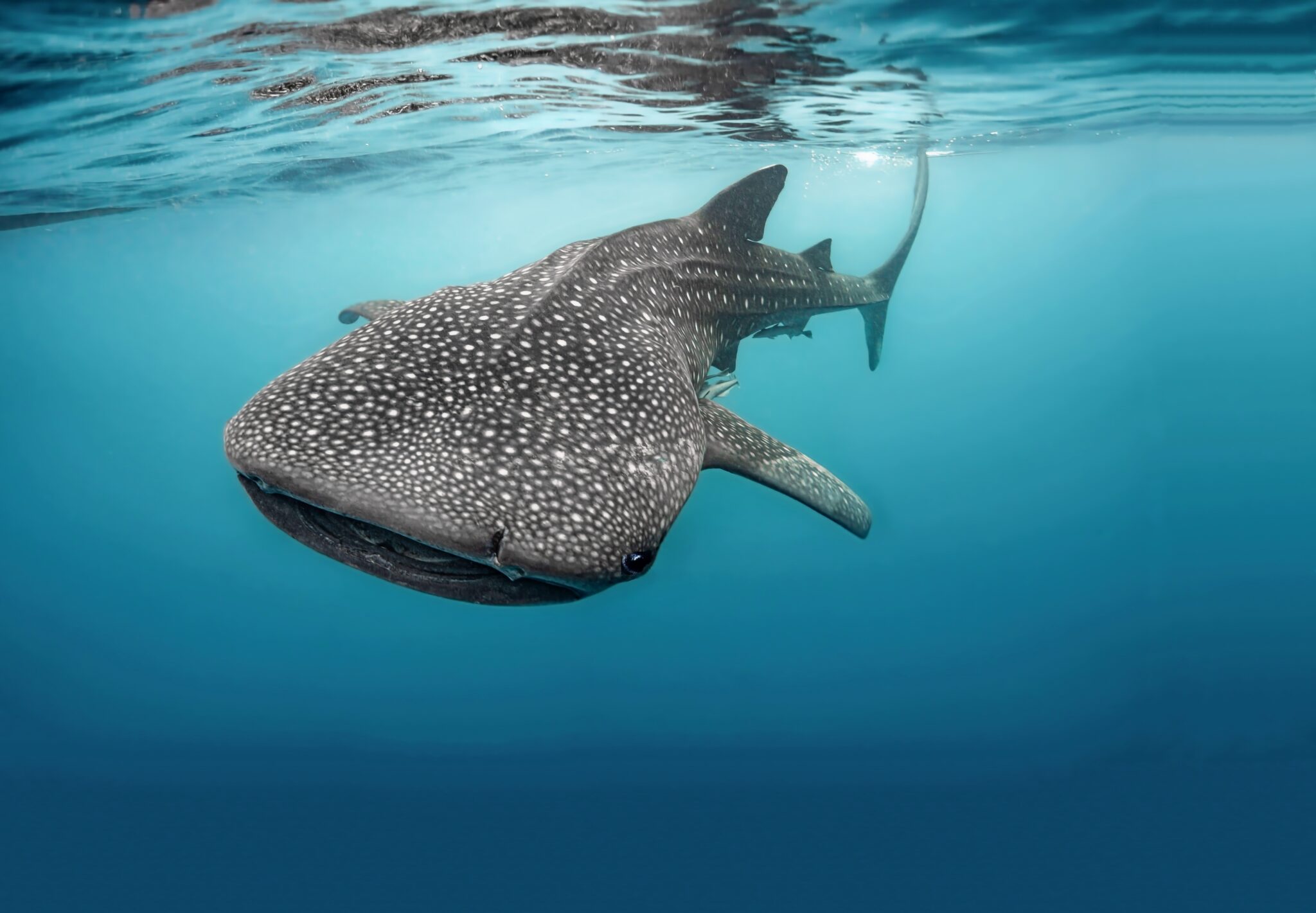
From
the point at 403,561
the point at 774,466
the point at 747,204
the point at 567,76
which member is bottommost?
the point at 774,466

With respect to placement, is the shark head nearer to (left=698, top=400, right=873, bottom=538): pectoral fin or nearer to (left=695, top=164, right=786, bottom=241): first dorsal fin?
(left=698, top=400, right=873, bottom=538): pectoral fin

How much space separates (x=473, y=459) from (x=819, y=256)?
564 centimetres

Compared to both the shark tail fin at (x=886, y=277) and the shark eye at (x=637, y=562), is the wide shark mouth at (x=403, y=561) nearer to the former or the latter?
the shark eye at (x=637, y=562)

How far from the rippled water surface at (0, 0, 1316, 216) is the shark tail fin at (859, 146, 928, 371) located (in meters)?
1.51

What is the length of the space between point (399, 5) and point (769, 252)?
4.09 metres

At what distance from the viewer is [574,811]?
12.0 m

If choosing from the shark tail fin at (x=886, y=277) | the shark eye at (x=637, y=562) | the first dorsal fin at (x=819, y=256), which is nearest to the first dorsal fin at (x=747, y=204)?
the first dorsal fin at (x=819, y=256)

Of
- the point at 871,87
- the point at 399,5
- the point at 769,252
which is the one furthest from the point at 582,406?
the point at 871,87

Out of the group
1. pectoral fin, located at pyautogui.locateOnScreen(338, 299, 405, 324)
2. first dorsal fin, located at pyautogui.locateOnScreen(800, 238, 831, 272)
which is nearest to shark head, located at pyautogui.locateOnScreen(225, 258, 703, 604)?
pectoral fin, located at pyautogui.locateOnScreen(338, 299, 405, 324)

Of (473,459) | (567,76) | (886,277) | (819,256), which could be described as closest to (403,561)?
(473,459)

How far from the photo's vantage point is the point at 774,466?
4484 mm

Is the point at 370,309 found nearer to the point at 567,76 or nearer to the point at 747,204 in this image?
the point at 747,204

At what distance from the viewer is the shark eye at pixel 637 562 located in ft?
9.21

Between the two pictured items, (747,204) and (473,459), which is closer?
(473,459)
